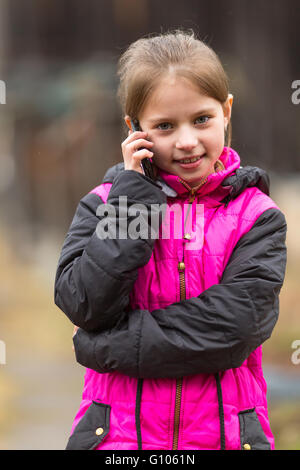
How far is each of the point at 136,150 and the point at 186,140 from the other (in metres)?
0.14

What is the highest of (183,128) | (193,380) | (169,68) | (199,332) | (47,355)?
(169,68)

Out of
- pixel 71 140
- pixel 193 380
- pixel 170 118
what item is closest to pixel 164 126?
pixel 170 118

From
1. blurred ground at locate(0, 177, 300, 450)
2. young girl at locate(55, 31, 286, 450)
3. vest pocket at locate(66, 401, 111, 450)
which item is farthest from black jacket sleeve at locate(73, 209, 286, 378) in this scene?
blurred ground at locate(0, 177, 300, 450)

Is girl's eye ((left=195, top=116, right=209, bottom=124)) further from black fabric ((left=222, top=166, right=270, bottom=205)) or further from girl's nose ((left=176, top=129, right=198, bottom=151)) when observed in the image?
black fabric ((left=222, top=166, right=270, bottom=205))

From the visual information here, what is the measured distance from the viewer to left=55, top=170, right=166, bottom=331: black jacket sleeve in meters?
1.69

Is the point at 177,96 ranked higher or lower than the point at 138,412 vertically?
higher

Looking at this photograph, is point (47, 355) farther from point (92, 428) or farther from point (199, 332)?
point (199, 332)

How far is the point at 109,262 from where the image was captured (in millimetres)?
1688

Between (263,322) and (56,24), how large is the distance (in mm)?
3117

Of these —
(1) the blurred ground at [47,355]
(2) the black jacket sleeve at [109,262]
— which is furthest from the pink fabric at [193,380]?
(1) the blurred ground at [47,355]

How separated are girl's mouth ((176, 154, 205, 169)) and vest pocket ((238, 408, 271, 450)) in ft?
2.22

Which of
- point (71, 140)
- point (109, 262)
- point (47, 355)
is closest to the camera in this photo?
point (109, 262)

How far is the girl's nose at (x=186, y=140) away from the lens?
1790 mm

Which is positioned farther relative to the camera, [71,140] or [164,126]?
[71,140]
